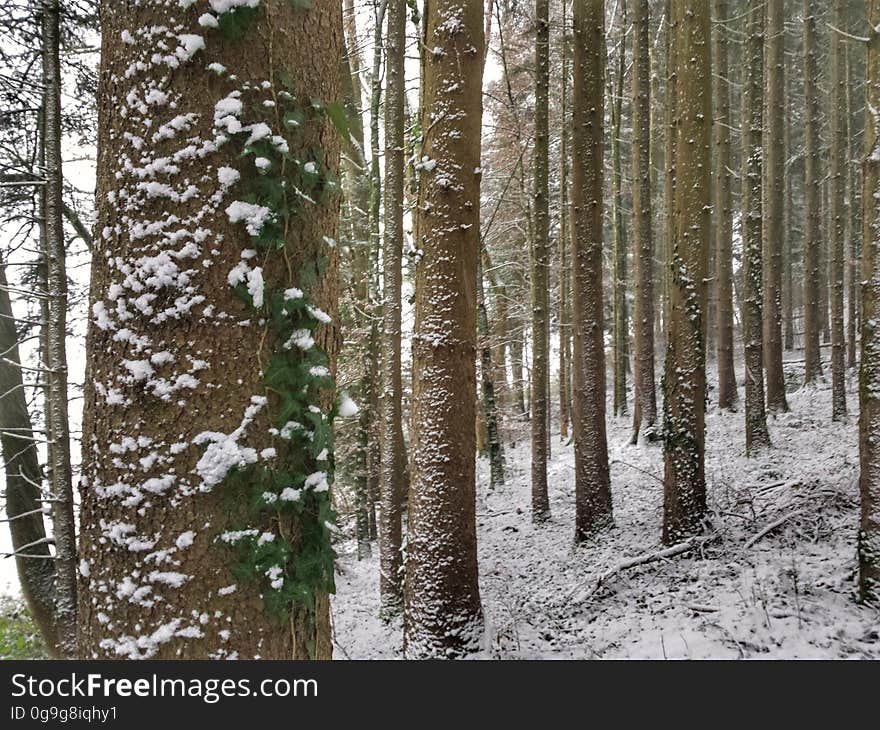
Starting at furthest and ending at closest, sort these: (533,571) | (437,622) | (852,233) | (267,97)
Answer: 1. (852,233)
2. (533,571)
3. (437,622)
4. (267,97)

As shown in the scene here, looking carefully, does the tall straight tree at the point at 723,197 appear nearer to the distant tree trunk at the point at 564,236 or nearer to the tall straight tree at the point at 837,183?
the tall straight tree at the point at 837,183

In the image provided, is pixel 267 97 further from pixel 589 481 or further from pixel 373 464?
pixel 373 464

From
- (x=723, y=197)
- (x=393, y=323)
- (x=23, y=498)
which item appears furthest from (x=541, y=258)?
(x=23, y=498)

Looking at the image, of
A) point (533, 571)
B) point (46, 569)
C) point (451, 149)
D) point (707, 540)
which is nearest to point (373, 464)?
point (533, 571)

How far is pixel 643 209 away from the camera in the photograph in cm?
1145

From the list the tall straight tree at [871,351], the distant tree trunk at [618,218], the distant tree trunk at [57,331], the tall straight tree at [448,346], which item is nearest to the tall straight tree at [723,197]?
the distant tree trunk at [618,218]

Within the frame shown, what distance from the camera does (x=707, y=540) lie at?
21.0 feet

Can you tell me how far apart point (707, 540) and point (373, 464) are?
6802mm

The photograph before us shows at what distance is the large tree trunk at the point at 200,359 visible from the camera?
1643mm

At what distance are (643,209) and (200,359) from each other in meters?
11.6

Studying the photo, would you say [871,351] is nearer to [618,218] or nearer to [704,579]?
[704,579]

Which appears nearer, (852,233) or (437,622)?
(437,622)

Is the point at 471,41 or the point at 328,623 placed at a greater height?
the point at 471,41
